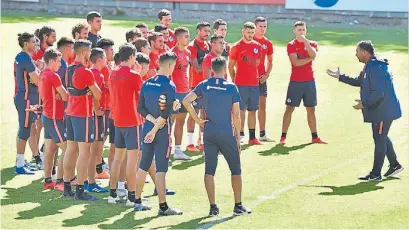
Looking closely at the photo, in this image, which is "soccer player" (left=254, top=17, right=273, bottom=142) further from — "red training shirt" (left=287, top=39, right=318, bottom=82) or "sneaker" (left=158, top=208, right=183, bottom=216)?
"sneaker" (left=158, top=208, right=183, bottom=216)

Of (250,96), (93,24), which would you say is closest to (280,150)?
(250,96)

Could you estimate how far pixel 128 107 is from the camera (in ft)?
39.9

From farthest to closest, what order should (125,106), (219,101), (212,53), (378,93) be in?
1. (212,53)
2. (378,93)
3. (125,106)
4. (219,101)

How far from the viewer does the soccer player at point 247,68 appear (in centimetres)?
1670

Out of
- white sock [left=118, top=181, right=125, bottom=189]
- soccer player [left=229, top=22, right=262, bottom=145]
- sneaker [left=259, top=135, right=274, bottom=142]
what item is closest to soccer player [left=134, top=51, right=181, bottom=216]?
white sock [left=118, top=181, right=125, bottom=189]

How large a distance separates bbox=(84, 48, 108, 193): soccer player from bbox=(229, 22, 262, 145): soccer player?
3826mm

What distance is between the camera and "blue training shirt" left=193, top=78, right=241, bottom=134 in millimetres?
11555

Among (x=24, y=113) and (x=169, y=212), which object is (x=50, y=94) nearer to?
(x=24, y=113)

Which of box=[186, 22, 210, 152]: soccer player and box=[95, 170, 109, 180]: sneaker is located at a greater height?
box=[186, 22, 210, 152]: soccer player

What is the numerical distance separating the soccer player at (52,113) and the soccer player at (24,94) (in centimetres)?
106

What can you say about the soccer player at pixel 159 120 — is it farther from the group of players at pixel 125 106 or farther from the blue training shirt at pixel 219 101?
the blue training shirt at pixel 219 101

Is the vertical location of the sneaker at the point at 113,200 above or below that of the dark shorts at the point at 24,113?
below

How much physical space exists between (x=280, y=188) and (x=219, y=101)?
7.87 ft

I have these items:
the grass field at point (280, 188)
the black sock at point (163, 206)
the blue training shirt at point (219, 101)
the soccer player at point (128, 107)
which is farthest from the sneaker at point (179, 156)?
the blue training shirt at point (219, 101)
